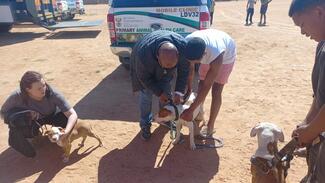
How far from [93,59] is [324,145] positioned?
7.65m

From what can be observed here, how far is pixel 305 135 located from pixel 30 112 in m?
3.16

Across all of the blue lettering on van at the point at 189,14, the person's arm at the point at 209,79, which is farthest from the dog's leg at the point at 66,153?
the blue lettering on van at the point at 189,14

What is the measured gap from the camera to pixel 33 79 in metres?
3.71

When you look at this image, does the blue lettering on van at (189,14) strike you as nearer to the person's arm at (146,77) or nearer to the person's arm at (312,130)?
the person's arm at (146,77)

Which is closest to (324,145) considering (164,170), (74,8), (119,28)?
(164,170)

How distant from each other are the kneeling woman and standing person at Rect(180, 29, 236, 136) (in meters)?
1.54

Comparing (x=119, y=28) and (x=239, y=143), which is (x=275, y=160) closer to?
(x=239, y=143)

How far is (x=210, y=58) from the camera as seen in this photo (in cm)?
351

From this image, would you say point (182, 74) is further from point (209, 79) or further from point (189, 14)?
point (189, 14)

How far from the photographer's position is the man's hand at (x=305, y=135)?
1.94 metres

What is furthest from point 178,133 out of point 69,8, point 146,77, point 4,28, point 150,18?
point 69,8

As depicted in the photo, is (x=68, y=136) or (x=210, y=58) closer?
(x=210, y=58)

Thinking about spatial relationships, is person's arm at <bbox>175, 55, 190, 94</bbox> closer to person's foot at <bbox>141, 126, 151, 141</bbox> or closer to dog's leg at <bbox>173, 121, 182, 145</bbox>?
dog's leg at <bbox>173, 121, 182, 145</bbox>

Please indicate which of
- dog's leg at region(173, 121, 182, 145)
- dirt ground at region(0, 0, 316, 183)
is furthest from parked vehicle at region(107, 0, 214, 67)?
dog's leg at region(173, 121, 182, 145)
